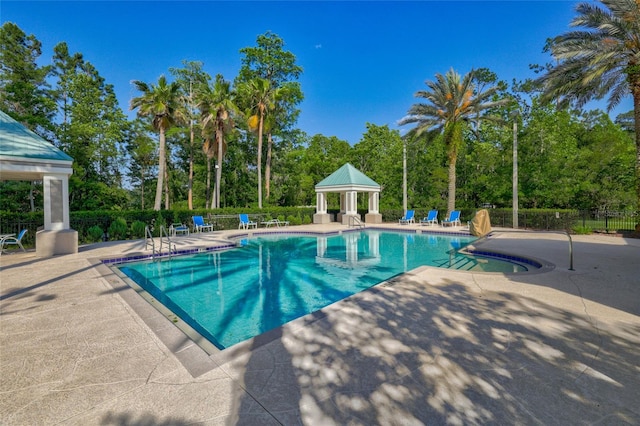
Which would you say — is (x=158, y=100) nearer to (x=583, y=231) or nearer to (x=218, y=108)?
(x=218, y=108)

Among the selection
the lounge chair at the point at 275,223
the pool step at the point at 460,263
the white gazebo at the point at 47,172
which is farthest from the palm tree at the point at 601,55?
the white gazebo at the point at 47,172

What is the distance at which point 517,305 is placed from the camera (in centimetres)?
441

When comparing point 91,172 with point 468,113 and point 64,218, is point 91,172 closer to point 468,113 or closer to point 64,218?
point 64,218

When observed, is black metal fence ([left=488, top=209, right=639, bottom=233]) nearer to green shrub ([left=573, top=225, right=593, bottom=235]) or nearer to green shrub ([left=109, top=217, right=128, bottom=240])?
green shrub ([left=573, top=225, right=593, bottom=235])

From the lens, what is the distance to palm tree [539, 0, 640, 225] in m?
10.9

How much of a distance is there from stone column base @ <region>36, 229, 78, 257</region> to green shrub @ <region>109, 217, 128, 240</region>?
3900 millimetres

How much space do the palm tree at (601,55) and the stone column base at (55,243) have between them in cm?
1920

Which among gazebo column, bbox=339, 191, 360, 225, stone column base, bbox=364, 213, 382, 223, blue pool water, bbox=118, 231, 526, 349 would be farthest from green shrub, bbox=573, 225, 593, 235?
gazebo column, bbox=339, 191, 360, 225

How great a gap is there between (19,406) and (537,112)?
29067 millimetres

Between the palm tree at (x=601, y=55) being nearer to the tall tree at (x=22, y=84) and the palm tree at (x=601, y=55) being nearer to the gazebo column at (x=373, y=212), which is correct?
the gazebo column at (x=373, y=212)

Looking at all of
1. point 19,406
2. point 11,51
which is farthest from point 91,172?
point 19,406

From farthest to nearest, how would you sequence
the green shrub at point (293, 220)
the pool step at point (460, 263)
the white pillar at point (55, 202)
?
the green shrub at point (293, 220)
the white pillar at point (55, 202)
the pool step at point (460, 263)

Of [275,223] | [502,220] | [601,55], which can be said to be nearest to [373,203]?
[275,223]

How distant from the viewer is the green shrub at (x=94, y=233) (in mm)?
12984
